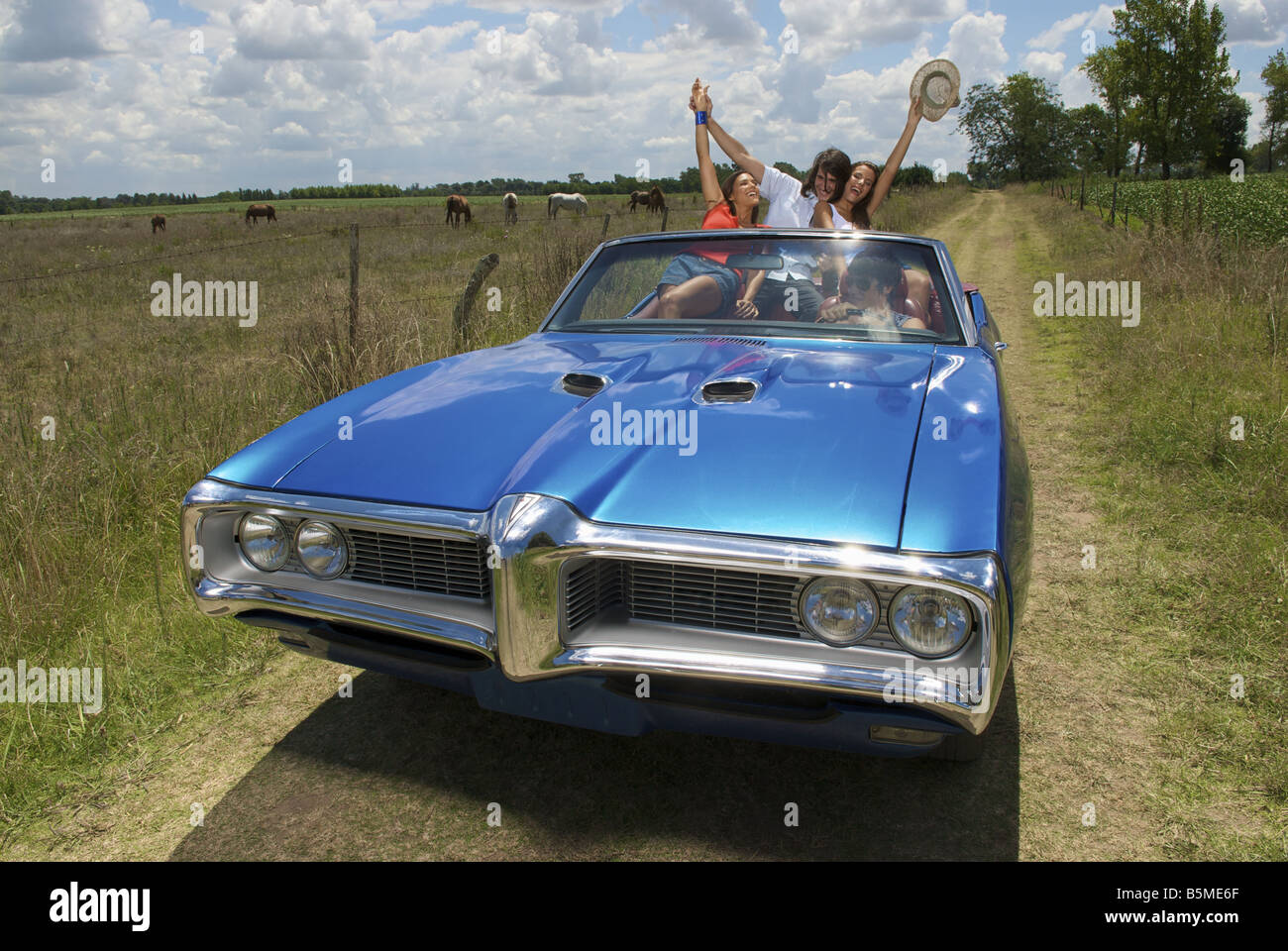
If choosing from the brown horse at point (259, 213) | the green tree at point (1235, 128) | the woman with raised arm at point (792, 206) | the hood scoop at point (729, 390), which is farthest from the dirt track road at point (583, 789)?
the green tree at point (1235, 128)

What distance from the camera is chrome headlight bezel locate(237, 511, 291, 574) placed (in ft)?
7.56

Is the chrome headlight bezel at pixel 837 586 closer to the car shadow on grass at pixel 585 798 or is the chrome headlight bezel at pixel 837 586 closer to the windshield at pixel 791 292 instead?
the car shadow on grass at pixel 585 798

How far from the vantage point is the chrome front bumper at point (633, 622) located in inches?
67.5

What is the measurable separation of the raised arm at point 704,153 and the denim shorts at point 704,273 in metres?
1.81

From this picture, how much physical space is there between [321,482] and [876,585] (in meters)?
1.41

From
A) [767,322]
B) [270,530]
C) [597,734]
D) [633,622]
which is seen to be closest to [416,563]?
[270,530]

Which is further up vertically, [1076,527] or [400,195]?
[400,195]

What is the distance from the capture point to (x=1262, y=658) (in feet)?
9.78

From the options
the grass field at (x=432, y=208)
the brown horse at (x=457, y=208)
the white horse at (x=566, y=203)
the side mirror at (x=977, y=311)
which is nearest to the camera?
the side mirror at (x=977, y=311)

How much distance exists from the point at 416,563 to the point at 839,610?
1.05 m

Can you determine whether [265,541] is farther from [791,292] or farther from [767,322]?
[791,292]

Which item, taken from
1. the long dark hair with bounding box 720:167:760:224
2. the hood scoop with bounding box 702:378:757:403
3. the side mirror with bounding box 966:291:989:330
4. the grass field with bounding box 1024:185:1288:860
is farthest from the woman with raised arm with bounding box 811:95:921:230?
the hood scoop with bounding box 702:378:757:403
